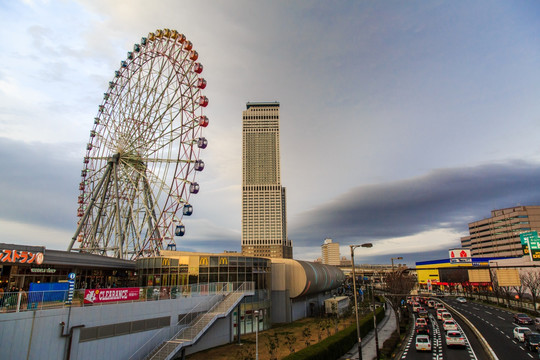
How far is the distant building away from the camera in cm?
15575

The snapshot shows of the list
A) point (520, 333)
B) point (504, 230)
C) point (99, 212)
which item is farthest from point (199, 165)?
point (504, 230)

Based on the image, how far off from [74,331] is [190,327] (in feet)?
33.2

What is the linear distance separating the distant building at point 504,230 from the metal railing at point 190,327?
534ft

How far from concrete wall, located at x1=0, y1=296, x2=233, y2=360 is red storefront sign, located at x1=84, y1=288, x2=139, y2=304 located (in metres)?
0.45

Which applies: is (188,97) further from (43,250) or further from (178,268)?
(43,250)

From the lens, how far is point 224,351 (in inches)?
1308

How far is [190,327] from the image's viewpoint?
97.6 feet

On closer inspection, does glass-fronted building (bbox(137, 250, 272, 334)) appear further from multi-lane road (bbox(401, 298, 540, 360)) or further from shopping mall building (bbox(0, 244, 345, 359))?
multi-lane road (bbox(401, 298, 540, 360))

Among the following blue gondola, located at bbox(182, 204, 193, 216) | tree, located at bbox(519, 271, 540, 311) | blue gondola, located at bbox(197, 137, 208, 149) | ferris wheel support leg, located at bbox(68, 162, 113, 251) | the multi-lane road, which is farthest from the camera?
tree, located at bbox(519, 271, 540, 311)

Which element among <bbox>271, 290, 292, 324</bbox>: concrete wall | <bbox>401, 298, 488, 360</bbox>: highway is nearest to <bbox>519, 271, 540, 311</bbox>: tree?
<bbox>401, 298, 488, 360</bbox>: highway

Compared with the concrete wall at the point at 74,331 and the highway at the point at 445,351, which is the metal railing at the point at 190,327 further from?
the highway at the point at 445,351

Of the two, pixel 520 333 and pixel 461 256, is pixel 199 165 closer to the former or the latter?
Result: pixel 461 256

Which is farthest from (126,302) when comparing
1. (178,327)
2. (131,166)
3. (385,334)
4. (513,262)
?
(513,262)

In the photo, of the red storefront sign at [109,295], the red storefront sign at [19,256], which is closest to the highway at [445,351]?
the red storefront sign at [109,295]
